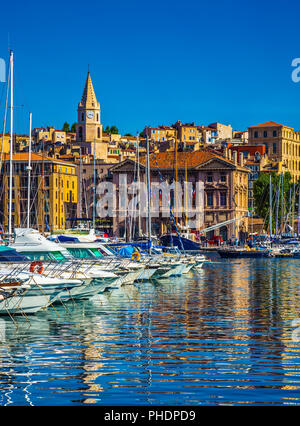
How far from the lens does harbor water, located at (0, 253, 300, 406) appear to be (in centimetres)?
1823

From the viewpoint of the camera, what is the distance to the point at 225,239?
128125 millimetres

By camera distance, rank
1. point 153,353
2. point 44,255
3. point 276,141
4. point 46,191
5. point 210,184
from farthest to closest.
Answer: point 276,141 → point 46,191 → point 210,184 → point 44,255 → point 153,353

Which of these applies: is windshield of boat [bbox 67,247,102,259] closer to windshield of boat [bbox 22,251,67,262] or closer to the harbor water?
windshield of boat [bbox 22,251,67,262]


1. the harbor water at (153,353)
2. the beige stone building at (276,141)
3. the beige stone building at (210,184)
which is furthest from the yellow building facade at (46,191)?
the harbor water at (153,353)

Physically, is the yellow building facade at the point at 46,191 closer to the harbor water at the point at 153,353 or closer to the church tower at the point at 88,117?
the church tower at the point at 88,117

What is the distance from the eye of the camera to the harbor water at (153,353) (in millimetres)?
18234

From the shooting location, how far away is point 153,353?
23.3 m

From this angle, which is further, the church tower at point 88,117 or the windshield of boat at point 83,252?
the church tower at point 88,117

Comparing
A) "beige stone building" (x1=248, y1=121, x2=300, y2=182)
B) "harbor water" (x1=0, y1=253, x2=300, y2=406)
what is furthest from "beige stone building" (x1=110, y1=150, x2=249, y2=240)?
"harbor water" (x1=0, y1=253, x2=300, y2=406)

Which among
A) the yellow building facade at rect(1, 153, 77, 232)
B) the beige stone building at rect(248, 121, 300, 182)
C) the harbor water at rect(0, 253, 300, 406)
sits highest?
the beige stone building at rect(248, 121, 300, 182)

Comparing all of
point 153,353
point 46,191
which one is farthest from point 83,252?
point 46,191

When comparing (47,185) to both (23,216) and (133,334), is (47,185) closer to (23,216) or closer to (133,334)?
(23,216)

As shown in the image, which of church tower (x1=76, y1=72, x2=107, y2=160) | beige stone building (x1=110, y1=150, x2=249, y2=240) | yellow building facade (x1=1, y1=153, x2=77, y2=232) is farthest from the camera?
church tower (x1=76, y1=72, x2=107, y2=160)

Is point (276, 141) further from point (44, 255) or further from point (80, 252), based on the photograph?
point (44, 255)
